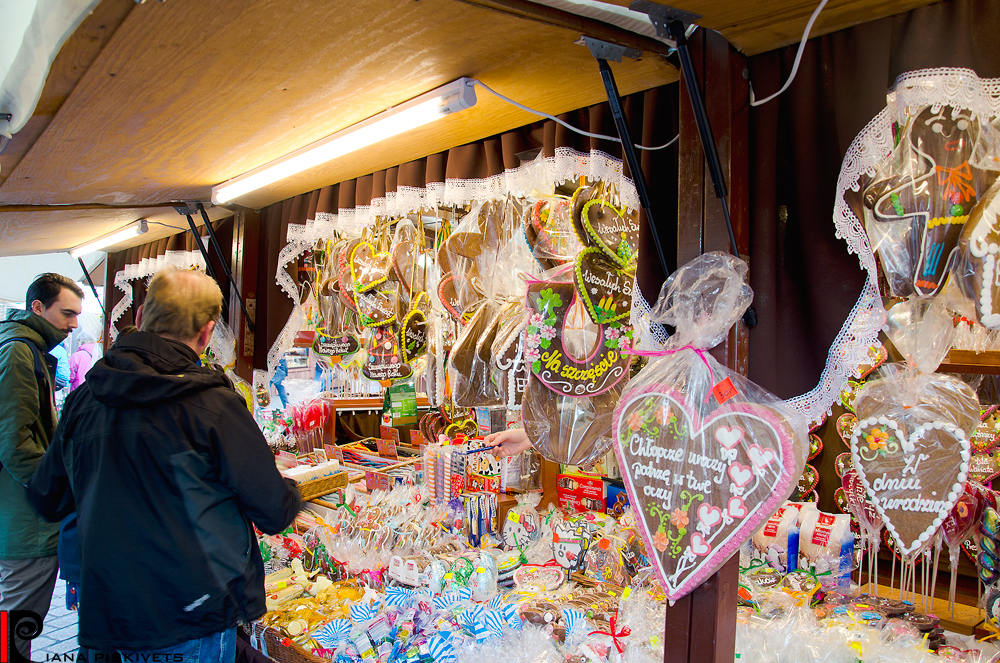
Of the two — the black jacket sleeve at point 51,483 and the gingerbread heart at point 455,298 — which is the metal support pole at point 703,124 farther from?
the black jacket sleeve at point 51,483

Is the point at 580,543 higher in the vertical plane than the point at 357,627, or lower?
higher

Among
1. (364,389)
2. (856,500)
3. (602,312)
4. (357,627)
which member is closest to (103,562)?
(357,627)

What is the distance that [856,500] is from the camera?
1.92 metres

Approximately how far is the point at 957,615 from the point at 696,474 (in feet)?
4.64

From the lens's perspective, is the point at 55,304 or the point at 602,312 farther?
the point at 55,304

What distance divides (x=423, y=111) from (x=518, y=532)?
160 centimetres

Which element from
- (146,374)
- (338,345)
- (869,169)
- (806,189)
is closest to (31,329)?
(338,345)

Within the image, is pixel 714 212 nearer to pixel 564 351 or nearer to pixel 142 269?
pixel 564 351

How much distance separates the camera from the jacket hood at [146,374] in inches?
57.1

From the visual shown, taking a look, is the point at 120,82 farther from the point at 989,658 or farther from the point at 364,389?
the point at 364,389

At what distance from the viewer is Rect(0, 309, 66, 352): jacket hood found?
2.44 metres

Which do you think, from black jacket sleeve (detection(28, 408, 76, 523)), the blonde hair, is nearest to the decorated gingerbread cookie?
the blonde hair

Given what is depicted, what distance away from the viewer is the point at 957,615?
1.96 m

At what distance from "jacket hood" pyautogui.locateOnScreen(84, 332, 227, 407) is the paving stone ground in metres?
2.37
